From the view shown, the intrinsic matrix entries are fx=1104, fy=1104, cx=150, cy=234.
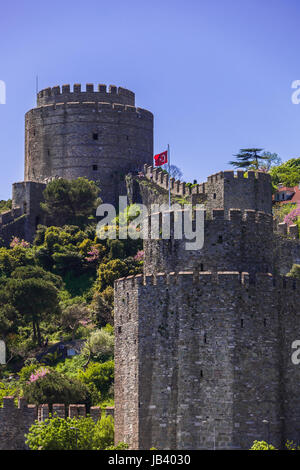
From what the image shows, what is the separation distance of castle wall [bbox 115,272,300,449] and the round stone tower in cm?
4721

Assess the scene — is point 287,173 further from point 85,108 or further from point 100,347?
point 100,347

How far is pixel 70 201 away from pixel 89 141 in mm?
8529

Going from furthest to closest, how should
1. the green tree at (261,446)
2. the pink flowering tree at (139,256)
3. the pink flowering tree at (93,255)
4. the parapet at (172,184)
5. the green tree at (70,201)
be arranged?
the green tree at (70,201), the pink flowering tree at (93,255), the pink flowering tree at (139,256), the parapet at (172,184), the green tree at (261,446)

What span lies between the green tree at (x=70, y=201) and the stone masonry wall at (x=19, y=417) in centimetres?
3900

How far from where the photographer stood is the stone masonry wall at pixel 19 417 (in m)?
46.8

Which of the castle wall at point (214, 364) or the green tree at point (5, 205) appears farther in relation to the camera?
the green tree at point (5, 205)

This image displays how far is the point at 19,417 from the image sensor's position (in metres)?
47.2

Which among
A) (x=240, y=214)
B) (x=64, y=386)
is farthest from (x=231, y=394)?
(x=64, y=386)

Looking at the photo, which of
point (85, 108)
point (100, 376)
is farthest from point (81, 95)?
point (100, 376)

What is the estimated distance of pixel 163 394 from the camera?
4441 cm

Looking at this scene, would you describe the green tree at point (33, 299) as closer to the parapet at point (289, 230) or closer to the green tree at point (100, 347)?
the green tree at point (100, 347)

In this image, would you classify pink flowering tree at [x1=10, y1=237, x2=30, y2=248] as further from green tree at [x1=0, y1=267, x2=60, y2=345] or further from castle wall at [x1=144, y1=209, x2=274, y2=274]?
castle wall at [x1=144, y1=209, x2=274, y2=274]

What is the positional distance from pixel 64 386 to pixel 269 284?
47.5ft

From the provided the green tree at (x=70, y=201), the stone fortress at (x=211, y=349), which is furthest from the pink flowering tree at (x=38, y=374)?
the green tree at (x=70, y=201)
